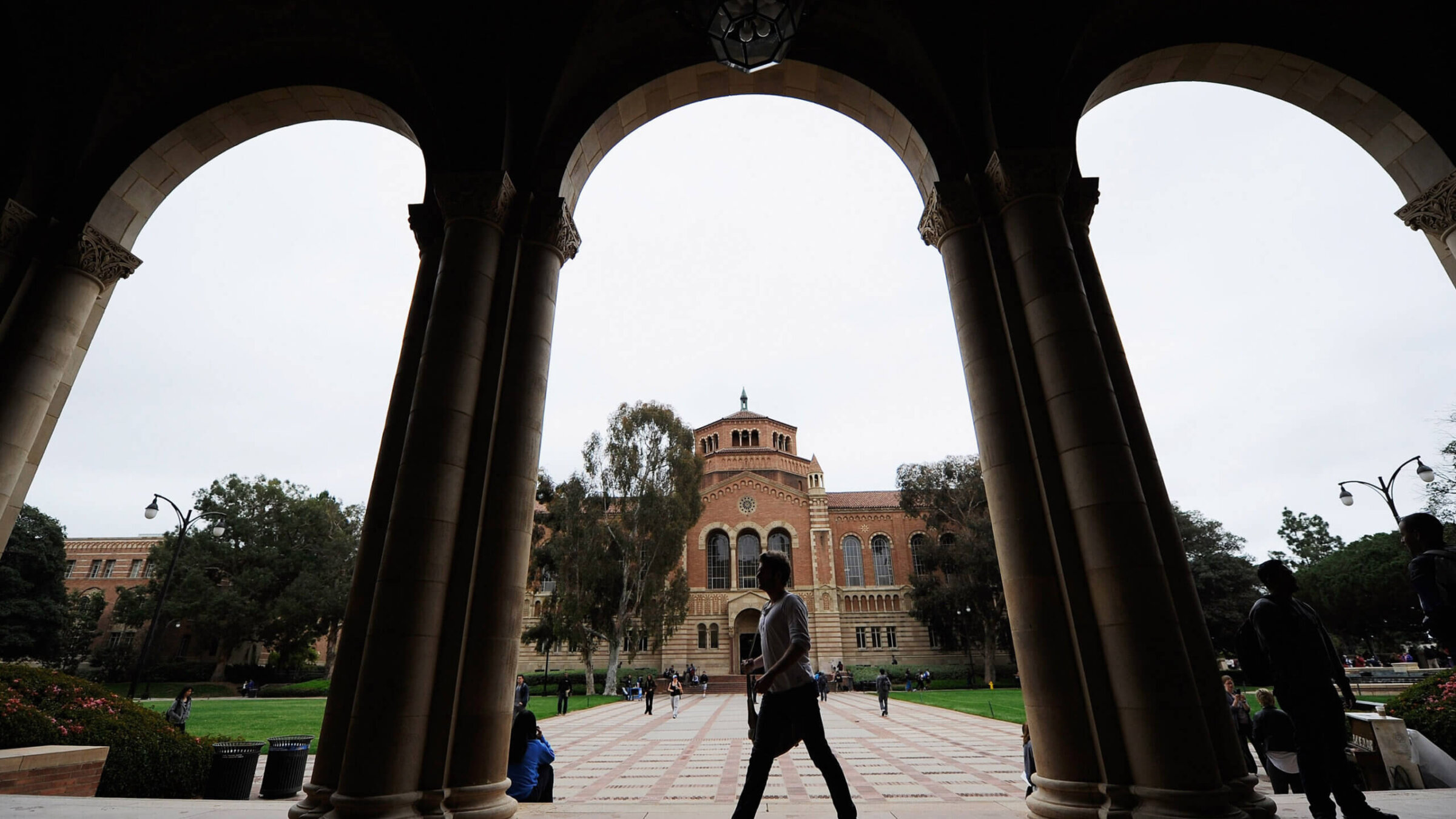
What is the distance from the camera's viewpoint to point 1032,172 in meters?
6.18

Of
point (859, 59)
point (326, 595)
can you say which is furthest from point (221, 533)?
point (859, 59)

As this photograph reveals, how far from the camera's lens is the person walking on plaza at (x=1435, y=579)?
3852mm

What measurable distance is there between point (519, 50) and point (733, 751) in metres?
12.8

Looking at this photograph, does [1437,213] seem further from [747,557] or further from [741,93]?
[747,557]

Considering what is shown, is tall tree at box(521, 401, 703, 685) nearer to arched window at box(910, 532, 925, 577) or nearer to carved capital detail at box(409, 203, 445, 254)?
arched window at box(910, 532, 925, 577)

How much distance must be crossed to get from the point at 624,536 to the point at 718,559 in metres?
17.4

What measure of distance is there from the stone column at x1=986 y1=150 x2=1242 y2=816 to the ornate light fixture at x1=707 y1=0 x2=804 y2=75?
2.45m

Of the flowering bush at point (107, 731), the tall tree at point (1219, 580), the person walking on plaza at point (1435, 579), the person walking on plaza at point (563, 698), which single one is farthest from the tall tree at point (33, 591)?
the tall tree at point (1219, 580)

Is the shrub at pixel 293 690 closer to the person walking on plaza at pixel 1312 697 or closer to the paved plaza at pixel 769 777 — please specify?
the paved plaza at pixel 769 777

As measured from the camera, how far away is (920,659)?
157ft

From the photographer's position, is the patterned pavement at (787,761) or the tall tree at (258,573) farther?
the tall tree at (258,573)

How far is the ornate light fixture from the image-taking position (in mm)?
5031

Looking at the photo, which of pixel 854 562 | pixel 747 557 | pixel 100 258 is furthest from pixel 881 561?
pixel 100 258

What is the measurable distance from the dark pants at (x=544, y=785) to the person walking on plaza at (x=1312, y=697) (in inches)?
242
